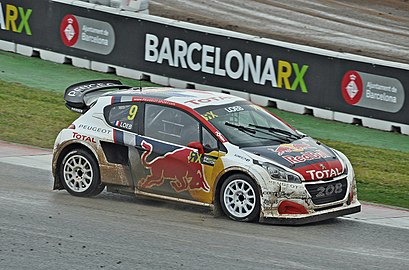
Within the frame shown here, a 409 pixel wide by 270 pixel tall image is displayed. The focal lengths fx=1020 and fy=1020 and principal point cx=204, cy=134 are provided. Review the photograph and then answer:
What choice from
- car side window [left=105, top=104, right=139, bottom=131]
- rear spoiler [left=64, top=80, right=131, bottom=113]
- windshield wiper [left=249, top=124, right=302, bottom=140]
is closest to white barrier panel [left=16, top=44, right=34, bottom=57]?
rear spoiler [left=64, top=80, right=131, bottom=113]

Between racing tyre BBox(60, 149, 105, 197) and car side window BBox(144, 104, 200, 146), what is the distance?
0.98 metres

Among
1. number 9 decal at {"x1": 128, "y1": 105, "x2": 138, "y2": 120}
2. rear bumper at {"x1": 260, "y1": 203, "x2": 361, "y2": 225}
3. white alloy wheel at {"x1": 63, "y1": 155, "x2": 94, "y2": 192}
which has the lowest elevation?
white alloy wheel at {"x1": 63, "y1": 155, "x2": 94, "y2": 192}

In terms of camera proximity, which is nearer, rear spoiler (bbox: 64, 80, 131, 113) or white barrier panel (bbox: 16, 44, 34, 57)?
rear spoiler (bbox: 64, 80, 131, 113)

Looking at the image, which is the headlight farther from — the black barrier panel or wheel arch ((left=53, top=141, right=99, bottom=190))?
the black barrier panel

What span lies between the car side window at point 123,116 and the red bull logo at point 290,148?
6.51ft

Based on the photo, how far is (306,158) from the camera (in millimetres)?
12906

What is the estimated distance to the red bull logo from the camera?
42.5 ft

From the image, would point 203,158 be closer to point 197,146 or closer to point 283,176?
point 197,146

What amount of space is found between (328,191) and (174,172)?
199cm

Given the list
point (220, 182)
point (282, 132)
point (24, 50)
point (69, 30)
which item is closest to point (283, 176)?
point (220, 182)

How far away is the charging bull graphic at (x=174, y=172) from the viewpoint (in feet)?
42.8

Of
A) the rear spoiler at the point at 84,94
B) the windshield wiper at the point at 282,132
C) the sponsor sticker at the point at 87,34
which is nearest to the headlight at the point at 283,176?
the windshield wiper at the point at 282,132

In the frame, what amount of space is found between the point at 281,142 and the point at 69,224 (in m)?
2.99

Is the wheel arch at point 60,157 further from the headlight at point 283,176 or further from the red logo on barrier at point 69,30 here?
the red logo on barrier at point 69,30
